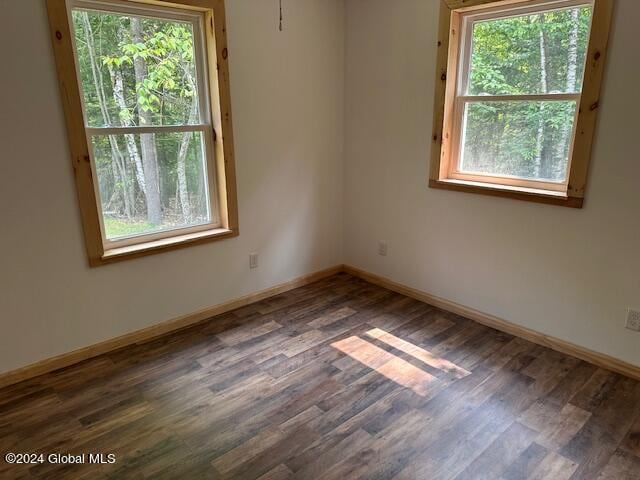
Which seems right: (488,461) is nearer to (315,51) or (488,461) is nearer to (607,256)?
(607,256)

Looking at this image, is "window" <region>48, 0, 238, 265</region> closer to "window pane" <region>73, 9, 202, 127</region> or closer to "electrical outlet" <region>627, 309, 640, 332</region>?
"window pane" <region>73, 9, 202, 127</region>

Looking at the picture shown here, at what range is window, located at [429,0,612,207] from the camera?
7.86 ft

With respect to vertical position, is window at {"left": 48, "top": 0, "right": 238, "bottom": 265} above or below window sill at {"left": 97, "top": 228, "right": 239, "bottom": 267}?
above

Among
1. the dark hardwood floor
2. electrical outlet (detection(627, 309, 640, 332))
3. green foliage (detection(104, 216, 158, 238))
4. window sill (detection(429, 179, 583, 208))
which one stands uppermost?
window sill (detection(429, 179, 583, 208))

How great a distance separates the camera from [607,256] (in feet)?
7.98

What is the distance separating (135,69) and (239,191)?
1.02 m

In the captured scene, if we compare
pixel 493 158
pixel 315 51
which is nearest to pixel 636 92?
pixel 493 158

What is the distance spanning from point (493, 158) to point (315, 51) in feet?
5.25

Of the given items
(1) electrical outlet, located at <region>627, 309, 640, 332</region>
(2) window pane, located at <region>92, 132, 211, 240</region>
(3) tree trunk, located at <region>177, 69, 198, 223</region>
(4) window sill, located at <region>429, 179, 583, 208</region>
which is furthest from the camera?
(3) tree trunk, located at <region>177, 69, 198, 223</region>

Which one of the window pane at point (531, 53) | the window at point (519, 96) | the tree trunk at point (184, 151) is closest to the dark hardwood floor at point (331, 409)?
the tree trunk at point (184, 151)

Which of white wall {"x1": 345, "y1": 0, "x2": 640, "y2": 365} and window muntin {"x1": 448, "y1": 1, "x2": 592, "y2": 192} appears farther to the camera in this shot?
window muntin {"x1": 448, "y1": 1, "x2": 592, "y2": 192}

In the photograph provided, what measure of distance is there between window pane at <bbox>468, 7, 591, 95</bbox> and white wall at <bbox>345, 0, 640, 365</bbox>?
23cm

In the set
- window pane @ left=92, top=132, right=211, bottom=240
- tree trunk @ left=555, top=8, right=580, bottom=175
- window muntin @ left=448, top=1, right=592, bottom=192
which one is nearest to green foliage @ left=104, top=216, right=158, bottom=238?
window pane @ left=92, top=132, right=211, bottom=240

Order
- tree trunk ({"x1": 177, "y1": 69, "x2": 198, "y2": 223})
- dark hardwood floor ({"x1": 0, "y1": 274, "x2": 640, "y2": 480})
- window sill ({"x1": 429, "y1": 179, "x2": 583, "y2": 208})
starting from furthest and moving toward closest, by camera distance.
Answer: tree trunk ({"x1": 177, "y1": 69, "x2": 198, "y2": 223})
window sill ({"x1": 429, "y1": 179, "x2": 583, "y2": 208})
dark hardwood floor ({"x1": 0, "y1": 274, "x2": 640, "y2": 480})
